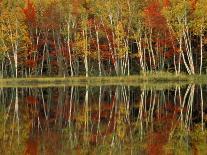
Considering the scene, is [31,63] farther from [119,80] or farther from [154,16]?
[154,16]

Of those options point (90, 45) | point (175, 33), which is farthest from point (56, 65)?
point (175, 33)

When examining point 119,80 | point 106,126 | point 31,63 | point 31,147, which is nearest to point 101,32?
point 31,63

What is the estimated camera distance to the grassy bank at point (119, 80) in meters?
52.2

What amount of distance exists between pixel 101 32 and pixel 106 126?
43.7 meters

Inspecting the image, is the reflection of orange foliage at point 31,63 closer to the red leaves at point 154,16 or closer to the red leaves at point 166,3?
the red leaves at point 154,16

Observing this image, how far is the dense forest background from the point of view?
58.2m

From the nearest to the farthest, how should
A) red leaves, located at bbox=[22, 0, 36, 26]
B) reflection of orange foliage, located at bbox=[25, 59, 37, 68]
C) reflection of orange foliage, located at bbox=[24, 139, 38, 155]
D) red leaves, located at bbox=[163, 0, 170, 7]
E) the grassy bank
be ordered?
reflection of orange foliage, located at bbox=[24, 139, 38, 155], the grassy bank, red leaves, located at bbox=[163, 0, 170, 7], red leaves, located at bbox=[22, 0, 36, 26], reflection of orange foliage, located at bbox=[25, 59, 37, 68]

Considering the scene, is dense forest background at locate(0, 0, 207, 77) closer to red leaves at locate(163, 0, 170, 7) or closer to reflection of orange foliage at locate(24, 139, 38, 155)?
red leaves at locate(163, 0, 170, 7)

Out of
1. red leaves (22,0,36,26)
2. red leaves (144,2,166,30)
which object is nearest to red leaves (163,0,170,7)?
red leaves (144,2,166,30)

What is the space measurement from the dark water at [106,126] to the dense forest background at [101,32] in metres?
24.3

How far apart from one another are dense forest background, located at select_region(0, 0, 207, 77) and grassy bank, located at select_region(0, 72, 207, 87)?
159 inches

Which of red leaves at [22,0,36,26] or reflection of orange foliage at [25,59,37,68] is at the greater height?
red leaves at [22,0,36,26]

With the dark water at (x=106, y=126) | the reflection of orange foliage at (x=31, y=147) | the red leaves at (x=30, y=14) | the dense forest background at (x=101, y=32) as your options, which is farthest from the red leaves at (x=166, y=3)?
the reflection of orange foliage at (x=31, y=147)

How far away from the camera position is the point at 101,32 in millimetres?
64688
